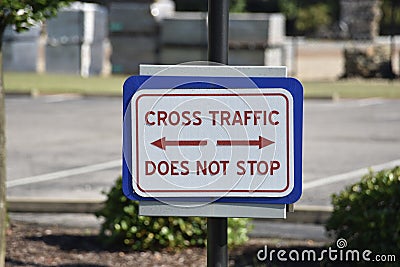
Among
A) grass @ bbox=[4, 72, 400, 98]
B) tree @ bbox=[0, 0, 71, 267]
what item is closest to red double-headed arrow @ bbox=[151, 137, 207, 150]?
tree @ bbox=[0, 0, 71, 267]

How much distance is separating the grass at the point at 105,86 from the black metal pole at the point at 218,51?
15353mm

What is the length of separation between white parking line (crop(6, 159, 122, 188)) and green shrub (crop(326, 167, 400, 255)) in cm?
438

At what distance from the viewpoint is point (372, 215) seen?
5.45m

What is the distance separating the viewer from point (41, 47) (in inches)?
1032

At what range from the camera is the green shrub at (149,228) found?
597 centimetres

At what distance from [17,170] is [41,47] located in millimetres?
16511

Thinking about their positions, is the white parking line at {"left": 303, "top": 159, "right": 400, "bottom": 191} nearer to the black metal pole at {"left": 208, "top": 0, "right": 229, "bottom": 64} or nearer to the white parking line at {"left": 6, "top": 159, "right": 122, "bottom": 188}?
the white parking line at {"left": 6, "top": 159, "right": 122, "bottom": 188}

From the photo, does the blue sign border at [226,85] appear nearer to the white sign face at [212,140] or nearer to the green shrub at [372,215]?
the white sign face at [212,140]

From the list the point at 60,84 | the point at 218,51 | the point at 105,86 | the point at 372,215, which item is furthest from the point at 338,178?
the point at 60,84

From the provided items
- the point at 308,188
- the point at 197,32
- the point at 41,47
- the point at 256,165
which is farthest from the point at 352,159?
the point at 41,47

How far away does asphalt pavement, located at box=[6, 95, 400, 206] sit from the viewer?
9.37 metres

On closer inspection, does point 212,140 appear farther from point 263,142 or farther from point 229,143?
point 263,142

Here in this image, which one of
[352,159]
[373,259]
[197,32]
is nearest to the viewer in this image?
[373,259]

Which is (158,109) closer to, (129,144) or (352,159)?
(129,144)
